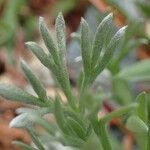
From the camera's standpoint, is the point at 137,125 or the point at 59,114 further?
the point at 137,125

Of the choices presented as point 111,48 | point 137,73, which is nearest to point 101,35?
point 111,48

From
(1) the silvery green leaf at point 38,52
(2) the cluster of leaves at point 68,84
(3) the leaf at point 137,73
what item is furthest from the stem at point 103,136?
(3) the leaf at point 137,73

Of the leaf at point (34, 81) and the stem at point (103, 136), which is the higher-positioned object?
the leaf at point (34, 81)

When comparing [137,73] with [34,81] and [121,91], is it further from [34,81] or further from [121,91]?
[34,81]

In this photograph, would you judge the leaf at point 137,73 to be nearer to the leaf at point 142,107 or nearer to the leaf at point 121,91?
the leaf at point 121,91

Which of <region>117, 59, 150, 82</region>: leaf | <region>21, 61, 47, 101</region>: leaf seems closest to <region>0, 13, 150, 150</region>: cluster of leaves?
<region>21, 61, 47, 101</region>: leaf

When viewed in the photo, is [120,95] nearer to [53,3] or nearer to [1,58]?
[1,58]
